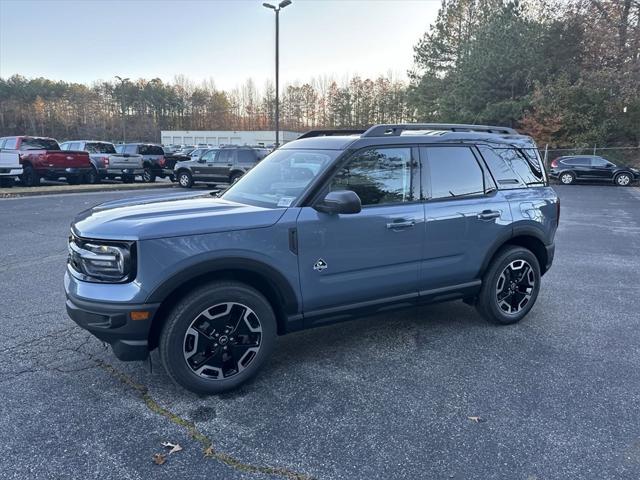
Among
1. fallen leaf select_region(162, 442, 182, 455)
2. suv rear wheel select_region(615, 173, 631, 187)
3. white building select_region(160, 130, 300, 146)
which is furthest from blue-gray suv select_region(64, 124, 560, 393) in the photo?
white building select_region(160, 130, 300, 146)

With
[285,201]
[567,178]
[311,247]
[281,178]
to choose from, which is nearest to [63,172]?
[281,178]

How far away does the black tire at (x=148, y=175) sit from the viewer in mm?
21609

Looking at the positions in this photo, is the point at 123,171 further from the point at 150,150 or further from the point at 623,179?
the point at 623,179

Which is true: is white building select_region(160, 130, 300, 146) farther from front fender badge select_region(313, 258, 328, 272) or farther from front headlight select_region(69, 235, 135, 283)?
front headlight select_region(69, 235, 135, 283)

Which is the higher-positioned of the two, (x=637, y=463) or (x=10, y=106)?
(x=10, y=106)

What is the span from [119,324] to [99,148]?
20.6 metres

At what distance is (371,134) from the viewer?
3.81 metres

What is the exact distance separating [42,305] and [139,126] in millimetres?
87827

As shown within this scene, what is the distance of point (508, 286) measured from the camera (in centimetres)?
451

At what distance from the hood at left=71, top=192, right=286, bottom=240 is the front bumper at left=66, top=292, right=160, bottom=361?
0.44 meters

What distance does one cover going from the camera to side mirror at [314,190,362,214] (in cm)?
320

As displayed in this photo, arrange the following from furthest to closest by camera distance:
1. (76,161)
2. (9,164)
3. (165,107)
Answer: (165,107)
(76,161)
(9,164)

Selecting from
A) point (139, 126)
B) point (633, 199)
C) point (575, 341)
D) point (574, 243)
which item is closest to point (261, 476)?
point (575, 341)

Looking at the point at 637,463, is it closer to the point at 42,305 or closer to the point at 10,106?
the point at 42,305
